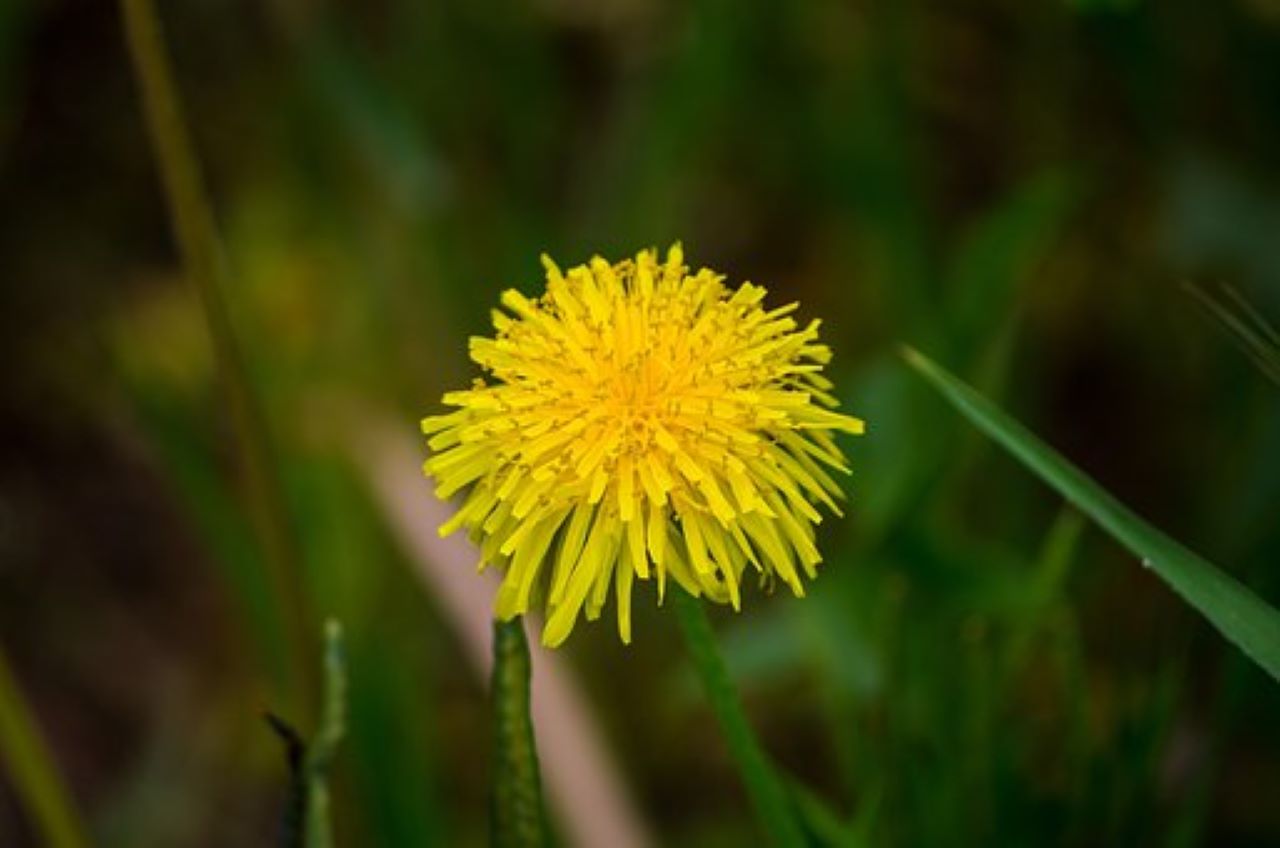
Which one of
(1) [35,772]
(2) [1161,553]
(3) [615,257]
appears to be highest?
(3) [615,257]

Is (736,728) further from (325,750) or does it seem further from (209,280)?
(209,280)

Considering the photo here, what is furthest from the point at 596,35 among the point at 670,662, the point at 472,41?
the point at 670,662

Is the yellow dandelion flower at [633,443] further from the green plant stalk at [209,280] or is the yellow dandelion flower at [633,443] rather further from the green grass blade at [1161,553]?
the green plant stalk at [209,280]

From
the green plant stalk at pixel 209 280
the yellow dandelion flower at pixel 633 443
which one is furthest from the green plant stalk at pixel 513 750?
the green plant stalk at pixel 209 280

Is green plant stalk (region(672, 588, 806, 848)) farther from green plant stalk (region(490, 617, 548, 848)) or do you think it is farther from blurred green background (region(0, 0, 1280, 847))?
blurred green background (region(0, 0, 1280, 847))

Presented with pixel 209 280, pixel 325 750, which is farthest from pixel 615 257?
pixel 325 750
